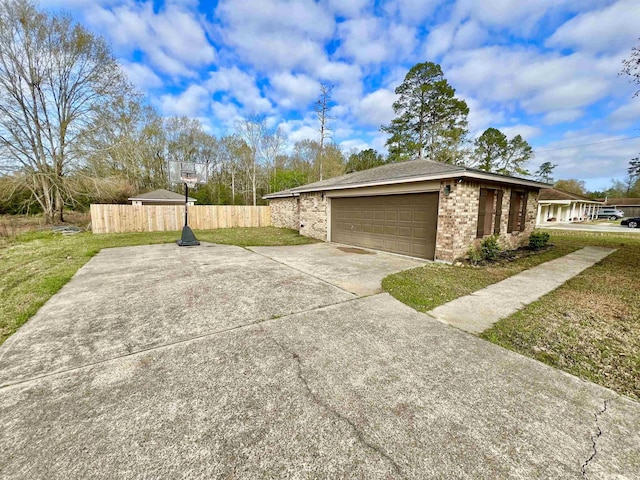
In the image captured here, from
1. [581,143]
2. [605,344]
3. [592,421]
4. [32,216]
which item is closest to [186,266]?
[592,421]

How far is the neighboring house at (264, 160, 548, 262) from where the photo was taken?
6.94 meters

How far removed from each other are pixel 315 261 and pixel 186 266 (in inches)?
135

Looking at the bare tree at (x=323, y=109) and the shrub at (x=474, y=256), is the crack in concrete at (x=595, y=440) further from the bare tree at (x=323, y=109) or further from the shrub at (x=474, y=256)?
the bare tree at (x=323, y=109)

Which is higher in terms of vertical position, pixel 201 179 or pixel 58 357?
pixel 201 179

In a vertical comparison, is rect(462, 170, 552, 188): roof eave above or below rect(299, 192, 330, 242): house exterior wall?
above

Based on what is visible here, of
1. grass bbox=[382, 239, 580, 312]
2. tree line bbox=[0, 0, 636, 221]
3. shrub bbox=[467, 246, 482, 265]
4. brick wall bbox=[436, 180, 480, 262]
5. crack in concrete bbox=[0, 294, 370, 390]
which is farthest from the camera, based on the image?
tree line bbox=[0, 0, 636, 221]

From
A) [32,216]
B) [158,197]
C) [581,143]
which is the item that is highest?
[581,143]

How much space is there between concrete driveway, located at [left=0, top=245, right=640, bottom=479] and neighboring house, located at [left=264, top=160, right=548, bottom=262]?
13.9ft

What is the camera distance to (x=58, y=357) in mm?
2697

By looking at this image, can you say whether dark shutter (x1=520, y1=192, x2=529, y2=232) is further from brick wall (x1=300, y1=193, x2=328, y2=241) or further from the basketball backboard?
the basketball backboard

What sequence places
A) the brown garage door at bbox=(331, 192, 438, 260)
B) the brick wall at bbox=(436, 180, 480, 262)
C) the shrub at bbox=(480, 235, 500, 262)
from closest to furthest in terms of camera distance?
the brick wall at bbox=(436, 180, 480, 262) < the shrub at bbox=(480, 235, 500, 262) < the brown garage door at bbox=(331, 192, 438, 260)

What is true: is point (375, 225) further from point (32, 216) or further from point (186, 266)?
point (32, 216)

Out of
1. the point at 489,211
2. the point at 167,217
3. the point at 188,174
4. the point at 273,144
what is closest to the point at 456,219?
the point at 489,211

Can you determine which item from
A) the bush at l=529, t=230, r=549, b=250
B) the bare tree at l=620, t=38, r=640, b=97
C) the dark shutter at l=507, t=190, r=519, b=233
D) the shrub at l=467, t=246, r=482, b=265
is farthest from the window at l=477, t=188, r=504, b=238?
the bare tree at l=620, t=38, r=640, b=97
